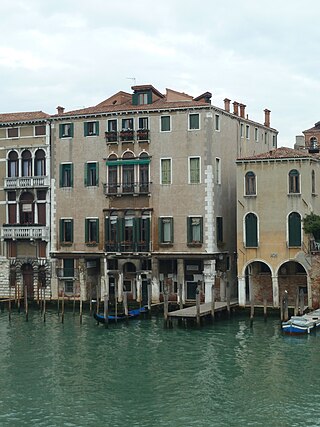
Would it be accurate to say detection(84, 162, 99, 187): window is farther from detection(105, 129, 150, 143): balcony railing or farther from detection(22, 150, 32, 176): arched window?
detection(22, 150, 32, 176): arched window

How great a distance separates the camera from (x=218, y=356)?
25094mm

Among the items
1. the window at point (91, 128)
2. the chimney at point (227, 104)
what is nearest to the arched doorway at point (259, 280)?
the chimney at point (227, 104)

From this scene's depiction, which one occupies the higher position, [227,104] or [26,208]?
[227,104]

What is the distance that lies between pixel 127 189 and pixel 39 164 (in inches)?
201

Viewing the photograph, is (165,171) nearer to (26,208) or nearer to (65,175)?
(65,175)

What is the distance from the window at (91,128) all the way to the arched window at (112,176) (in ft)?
4.85

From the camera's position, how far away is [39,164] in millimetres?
38500

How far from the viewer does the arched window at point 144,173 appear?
36.0 meters

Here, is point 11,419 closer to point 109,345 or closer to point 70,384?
point 70,384

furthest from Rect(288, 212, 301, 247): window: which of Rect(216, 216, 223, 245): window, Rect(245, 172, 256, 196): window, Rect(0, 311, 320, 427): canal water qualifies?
Rect(0, 311, 320, 427): canal water

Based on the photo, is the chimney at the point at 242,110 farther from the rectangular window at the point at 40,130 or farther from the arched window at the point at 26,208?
the arched window at the point at 26,208

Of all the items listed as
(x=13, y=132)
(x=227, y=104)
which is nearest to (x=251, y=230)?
(x=227, y=104)

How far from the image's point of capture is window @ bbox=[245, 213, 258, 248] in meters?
33.9

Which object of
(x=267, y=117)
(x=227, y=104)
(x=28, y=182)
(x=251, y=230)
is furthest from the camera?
(x=267, y=117)
